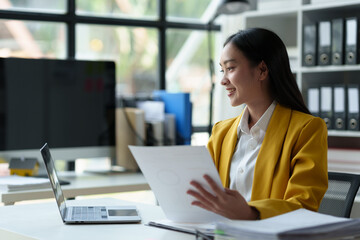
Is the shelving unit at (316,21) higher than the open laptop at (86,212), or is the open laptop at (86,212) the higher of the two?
the shelving unit at (316,21)

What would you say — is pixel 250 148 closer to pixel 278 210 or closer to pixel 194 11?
pixel 278 210

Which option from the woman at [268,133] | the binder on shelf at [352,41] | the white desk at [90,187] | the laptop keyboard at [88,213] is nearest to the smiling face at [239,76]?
the woman at [268,133]

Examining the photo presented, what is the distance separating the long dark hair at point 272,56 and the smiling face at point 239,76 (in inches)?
0.8

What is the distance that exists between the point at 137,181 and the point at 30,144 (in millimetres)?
591

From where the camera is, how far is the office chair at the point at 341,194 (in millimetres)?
2080

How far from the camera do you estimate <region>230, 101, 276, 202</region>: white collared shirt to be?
80.7 inches

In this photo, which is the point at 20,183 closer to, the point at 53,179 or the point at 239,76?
the point at 53,179

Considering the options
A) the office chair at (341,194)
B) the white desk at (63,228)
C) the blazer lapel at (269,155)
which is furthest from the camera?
the office chair at (341,194)

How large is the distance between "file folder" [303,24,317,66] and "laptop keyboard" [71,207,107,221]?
1.81 m

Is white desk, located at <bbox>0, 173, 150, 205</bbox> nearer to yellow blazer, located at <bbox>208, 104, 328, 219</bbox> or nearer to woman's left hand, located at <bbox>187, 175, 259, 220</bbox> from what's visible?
yellow blazer, located at <bbox>208, 104, 328, 219</bbox>

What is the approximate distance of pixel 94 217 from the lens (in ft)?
6.16

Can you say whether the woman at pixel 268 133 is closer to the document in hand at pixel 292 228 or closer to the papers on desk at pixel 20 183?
the document in hand at pixel 292 228

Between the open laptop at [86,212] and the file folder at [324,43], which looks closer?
the open laptop at [86,212]

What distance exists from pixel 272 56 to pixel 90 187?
1.24 meters
